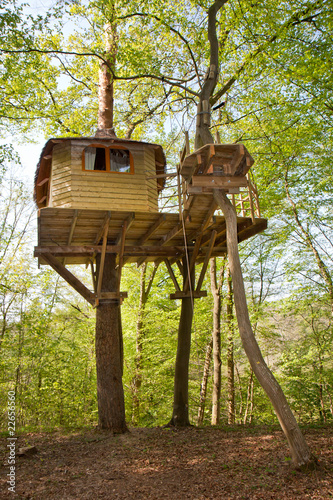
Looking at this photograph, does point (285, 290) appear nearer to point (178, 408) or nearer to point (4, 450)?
point (178, 408)

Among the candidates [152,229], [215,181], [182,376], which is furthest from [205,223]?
[182,376]

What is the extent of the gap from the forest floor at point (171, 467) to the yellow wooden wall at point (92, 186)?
17.8ft

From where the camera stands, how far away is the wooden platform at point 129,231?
848cm

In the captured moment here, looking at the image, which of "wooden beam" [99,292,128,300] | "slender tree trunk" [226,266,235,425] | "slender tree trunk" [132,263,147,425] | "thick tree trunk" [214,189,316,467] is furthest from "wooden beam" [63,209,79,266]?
"slender tree trunk" [226,266,235,425]

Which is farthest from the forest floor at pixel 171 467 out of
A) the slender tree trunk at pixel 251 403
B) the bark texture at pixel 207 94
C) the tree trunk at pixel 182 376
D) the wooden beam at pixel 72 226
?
the slender tree trunk at pixel 251 403

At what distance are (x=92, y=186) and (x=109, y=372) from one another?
4.78 meters

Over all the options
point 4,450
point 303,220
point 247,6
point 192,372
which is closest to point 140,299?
point 192,372

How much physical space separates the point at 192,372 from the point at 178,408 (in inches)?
388

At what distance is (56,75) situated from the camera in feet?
43.1

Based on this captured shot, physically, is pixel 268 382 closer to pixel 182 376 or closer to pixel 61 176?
pixel 182 376

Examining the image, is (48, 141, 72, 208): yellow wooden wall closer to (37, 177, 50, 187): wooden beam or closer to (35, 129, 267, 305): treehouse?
(35, 129, 267, 305): treehouse

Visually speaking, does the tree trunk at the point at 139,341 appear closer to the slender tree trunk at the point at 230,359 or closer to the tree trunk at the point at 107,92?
the slender tree trunk at the point at 230,359

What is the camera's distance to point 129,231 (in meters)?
9.73

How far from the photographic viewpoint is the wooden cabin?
342 inches
